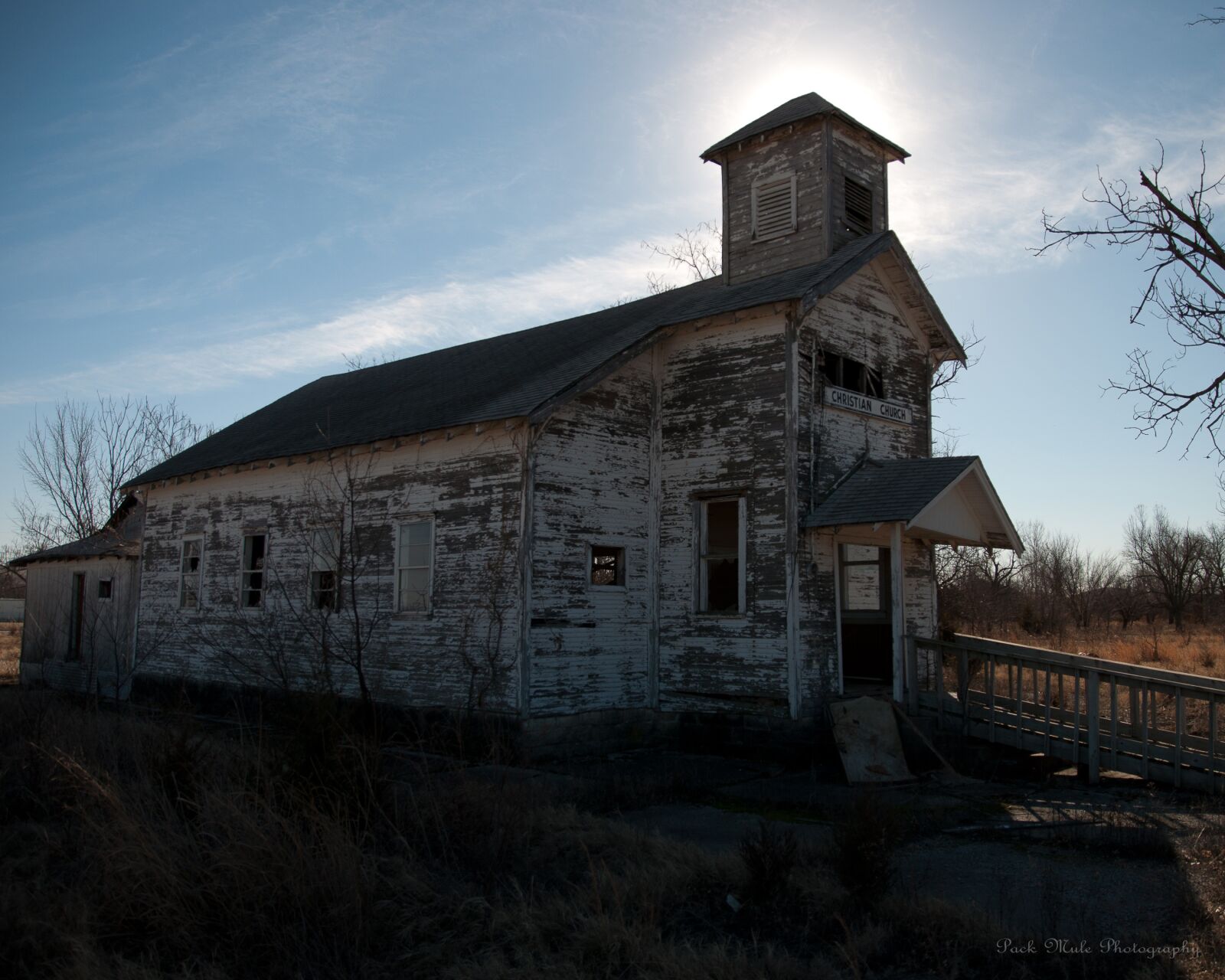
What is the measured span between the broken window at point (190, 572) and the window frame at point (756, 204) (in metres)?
11.1

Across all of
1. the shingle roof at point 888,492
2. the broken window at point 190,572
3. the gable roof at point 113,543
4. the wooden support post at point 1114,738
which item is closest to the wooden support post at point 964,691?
the wooden support post at point 1114,738

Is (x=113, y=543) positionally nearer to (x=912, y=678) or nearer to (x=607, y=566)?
(x=607, y=566)

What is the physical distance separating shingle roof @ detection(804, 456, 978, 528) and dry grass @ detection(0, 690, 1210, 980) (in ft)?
18.7

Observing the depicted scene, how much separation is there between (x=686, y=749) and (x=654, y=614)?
180 centimetres

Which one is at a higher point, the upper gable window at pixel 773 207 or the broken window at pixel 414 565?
the upper gable window at pixel 773 207

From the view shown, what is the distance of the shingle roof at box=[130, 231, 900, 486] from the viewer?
13023 mm

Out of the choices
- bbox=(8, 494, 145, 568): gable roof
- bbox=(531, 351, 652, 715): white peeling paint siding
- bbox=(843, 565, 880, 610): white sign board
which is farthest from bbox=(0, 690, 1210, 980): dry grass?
bbox=(8, 494, 145, 568): gable roof

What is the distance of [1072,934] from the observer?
514cm

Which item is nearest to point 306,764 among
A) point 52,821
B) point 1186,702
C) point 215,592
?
point 52,821

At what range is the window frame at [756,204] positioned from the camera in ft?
48.5

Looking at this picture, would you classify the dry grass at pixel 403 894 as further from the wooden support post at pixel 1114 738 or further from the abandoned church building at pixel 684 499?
the wooden support post at pixel 1114 738

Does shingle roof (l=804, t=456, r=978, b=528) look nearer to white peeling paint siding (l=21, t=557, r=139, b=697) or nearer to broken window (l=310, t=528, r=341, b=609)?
broken window (l=310, t=528, r=341, b=609)

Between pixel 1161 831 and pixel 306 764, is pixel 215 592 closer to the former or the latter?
pixel 306 764

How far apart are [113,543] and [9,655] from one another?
14976 mm
